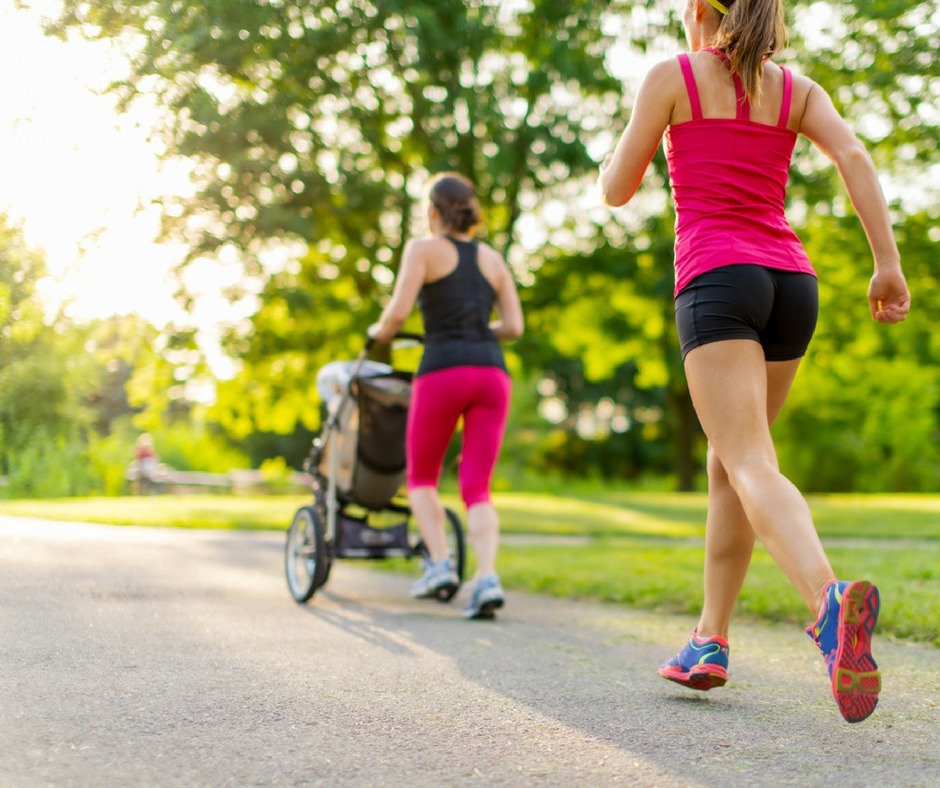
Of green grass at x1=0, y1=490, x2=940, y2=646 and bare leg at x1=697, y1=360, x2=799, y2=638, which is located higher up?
bare leg at x1=697, y1=360, x2=799, y2=638

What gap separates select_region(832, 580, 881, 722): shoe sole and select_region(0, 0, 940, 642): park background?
9.04 feet

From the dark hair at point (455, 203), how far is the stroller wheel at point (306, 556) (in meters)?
1.77

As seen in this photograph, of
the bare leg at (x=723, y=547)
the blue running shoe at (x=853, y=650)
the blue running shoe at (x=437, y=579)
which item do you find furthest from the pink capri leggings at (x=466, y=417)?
the blue running shoe at (x=853, y=650)

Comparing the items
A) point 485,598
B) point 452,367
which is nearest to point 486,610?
point 485,598

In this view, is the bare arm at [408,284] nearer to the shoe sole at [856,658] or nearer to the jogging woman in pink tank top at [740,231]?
the jogging woman in pink tank top at [740,231]

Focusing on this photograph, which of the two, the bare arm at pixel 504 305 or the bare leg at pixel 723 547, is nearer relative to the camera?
the bare leg at pixel 723 547

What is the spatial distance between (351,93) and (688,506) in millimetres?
9430

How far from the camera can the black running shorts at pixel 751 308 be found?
327cm

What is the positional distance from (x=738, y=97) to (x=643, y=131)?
29 centimetres

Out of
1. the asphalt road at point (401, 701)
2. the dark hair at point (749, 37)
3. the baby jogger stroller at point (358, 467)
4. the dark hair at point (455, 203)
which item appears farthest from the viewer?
the baby jogger stroller at point (358, 467)

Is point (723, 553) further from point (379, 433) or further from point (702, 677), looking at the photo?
point (379, 433)

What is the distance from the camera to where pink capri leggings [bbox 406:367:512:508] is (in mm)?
5949

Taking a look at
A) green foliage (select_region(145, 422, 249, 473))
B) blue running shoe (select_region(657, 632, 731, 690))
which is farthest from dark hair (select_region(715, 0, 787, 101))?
green foliage (select_region(145, 422, 249, 473))

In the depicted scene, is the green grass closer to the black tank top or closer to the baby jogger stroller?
the baby jogger stroller
